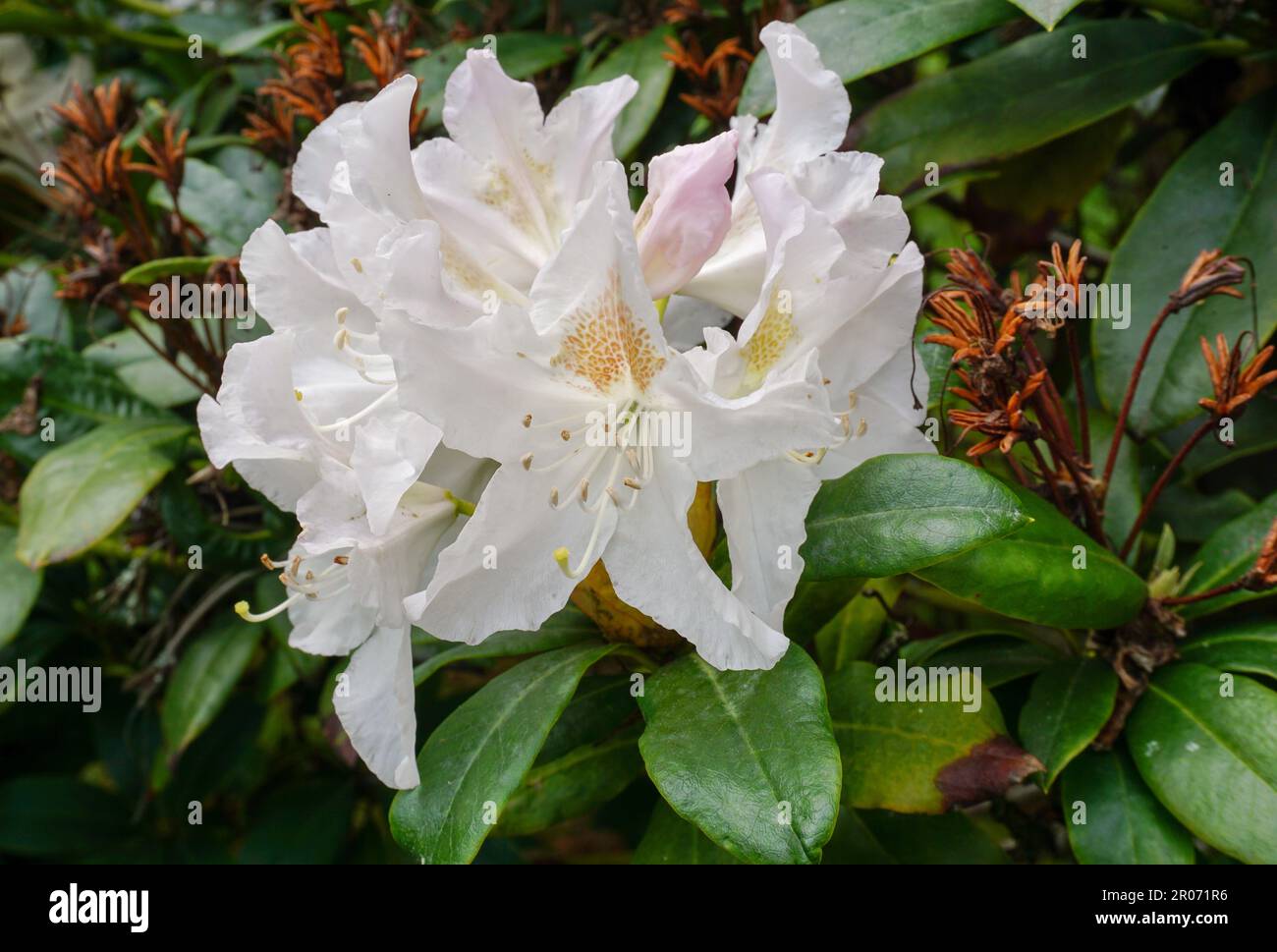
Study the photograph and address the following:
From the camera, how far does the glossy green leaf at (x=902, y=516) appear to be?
0.81m

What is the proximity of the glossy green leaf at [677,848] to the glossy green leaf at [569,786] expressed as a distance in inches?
2.8

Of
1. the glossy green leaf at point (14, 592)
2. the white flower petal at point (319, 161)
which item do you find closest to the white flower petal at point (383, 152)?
the white flower petal at point (319, 161)

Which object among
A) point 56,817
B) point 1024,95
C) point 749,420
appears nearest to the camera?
point 749,420

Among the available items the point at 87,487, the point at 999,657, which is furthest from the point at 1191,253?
the point at 87,487

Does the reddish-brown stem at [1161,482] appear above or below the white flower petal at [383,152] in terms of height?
below

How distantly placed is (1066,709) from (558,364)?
0.55m

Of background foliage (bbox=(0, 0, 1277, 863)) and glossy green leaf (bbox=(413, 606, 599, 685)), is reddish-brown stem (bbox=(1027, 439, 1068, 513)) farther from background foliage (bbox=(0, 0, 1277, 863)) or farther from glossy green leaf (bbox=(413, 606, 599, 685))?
glossy green leaf (bbox=(413, 606, 599, 685))

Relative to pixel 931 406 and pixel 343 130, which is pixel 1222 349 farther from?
pixel 343 130

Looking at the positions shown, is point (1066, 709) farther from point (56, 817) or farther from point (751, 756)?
point (56, 817)

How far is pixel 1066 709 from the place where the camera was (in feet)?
3.26

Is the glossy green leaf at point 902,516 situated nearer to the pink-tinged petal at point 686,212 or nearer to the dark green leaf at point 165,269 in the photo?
the pink-tinged petal at point 686,212

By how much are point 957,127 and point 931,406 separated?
0.41 m

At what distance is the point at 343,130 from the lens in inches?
34.4

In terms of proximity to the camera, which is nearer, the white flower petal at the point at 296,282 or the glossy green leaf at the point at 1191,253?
the white flower petal at the point at 296,282
